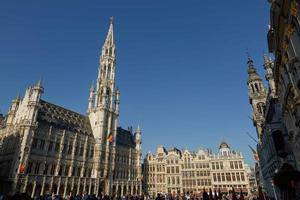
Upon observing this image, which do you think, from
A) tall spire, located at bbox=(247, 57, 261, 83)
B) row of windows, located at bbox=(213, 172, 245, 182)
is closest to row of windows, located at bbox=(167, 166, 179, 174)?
row of windows, located at bbox=(213, 172, 245, 182)

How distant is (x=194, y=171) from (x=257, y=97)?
32.2 m

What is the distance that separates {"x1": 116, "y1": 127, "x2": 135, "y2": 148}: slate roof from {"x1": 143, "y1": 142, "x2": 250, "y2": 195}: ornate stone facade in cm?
971

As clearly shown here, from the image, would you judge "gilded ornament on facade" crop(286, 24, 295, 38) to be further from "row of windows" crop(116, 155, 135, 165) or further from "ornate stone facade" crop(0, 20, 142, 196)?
"row of windows" crop(116, 155, 135, 165)

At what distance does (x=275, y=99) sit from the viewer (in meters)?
30.6

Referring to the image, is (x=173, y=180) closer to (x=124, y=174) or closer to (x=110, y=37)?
(x=124, y=174)

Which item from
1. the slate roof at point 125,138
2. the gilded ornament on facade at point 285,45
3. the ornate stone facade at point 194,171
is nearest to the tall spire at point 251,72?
the ornate stone facade at point 194,171

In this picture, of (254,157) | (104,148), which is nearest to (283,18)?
(254,157)

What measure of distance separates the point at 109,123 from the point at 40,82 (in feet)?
71.8

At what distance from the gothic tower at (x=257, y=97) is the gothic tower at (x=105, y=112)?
38194 millimetres

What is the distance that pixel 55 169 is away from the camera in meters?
45.6

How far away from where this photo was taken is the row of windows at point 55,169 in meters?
41.4

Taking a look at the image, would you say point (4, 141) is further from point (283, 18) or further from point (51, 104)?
point (283, 18)

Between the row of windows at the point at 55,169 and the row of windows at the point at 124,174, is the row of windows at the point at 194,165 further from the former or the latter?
the row of windows at the point at 55,169

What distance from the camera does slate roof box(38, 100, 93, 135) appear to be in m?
49.4
